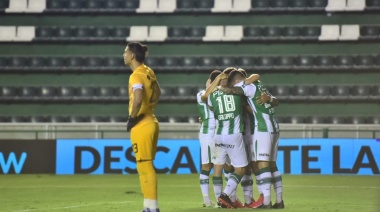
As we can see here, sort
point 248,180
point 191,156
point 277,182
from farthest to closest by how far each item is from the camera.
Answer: point 191,156, point 248,180, point 277,182

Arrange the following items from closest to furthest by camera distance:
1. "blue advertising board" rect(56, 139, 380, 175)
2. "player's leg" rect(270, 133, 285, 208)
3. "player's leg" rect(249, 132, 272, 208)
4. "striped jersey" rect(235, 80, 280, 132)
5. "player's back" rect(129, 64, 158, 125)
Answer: "player's back" rect(129, 64, 158, 125) < "player's leg" rect(249, 132, 272, 208) < "striped jersey" rect(235, 80, 280, 132) < "player's leg" rect(270, 133, 285, 208) < "blue advertising board" rect(56, 139, 380, 175)

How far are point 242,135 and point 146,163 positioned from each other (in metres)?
2.74

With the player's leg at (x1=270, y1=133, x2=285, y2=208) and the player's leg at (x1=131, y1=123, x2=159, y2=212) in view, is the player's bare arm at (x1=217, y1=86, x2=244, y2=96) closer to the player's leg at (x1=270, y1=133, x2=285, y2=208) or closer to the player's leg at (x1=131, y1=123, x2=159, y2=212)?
the player's leg at (x1=270, y1=133, x2=285, y2=208)

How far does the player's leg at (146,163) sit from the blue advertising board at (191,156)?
12.9 meters

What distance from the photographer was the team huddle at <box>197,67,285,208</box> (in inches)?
466

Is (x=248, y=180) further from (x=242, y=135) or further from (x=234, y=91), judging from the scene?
(x=234, y=91)

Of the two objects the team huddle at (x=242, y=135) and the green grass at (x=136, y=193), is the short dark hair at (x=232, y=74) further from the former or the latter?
the green grass at (x=136, y=193)

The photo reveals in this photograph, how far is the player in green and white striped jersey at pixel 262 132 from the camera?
38.7 feet

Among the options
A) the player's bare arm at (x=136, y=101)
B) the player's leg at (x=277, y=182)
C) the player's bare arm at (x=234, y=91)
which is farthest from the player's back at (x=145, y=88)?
the player's leg at (x=277, y=182)

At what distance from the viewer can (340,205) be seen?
1295 centimetres

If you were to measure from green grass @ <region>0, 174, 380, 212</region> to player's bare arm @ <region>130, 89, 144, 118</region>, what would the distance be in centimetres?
275

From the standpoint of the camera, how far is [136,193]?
53.0 feet

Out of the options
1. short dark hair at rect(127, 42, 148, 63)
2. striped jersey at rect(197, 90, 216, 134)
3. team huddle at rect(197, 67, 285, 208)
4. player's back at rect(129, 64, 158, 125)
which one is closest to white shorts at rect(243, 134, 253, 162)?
team huddle at rect(197, 67, 285, 208)

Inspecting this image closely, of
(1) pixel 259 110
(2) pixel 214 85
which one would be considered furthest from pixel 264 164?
(2) pixel 214 85
